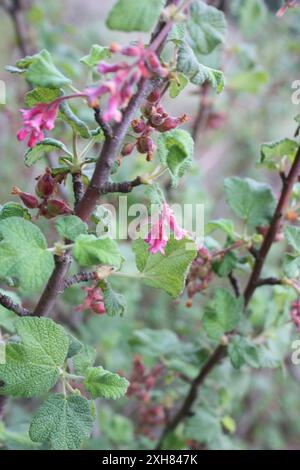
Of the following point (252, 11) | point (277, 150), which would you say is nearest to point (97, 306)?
point (277, 150)

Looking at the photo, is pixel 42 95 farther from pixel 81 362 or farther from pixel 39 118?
pixel 81 362

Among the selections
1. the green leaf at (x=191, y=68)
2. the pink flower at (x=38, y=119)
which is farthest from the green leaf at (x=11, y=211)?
the green leaf at (x=191, y=68)

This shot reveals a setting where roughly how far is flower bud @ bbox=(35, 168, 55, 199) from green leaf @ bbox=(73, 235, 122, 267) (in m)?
0.09

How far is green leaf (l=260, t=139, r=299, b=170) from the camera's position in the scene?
2.43ft

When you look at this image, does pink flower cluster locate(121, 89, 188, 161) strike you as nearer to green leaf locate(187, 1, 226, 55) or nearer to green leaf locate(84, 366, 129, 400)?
green leaf locate(187, 1, 226, 55)

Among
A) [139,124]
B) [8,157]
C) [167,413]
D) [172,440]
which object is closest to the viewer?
[139,124]

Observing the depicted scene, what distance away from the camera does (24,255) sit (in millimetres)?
500

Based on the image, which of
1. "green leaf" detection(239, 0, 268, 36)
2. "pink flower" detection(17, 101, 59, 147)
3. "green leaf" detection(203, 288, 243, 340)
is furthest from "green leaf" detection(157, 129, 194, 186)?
"green leaf" detection(239, 0, 268, 36)

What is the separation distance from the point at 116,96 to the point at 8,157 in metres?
1.73

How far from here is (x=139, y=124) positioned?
0.55 m

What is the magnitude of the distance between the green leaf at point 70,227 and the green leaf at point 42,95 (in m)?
0.12

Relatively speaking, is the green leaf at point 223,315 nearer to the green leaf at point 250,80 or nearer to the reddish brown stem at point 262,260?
the reddish brown stem at point 262,260
